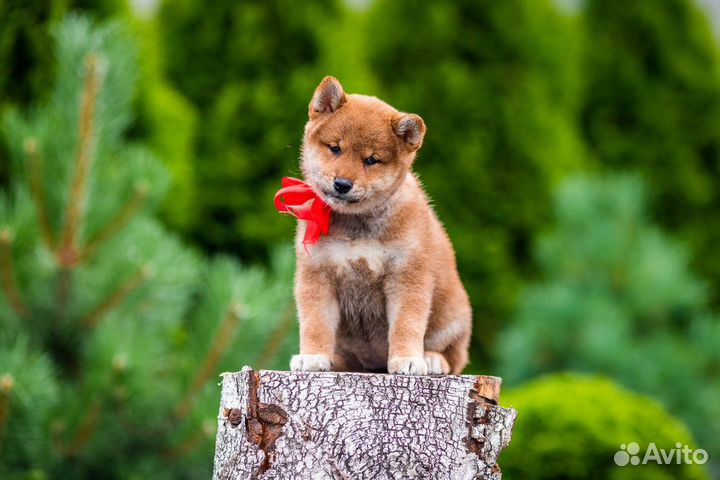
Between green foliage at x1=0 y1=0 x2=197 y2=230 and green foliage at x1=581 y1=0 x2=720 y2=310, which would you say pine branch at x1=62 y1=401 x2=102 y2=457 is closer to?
green foliage at x1=0 y1=0 x2=197 y2=230

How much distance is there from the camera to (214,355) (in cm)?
592

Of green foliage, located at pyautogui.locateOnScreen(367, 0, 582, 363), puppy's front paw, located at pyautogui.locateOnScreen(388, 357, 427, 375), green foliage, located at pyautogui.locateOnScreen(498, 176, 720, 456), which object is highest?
green foliage, located at pyautogui.locateOnScreen(367, 0, 582, 363)

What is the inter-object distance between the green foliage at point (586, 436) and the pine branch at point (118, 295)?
8.61 feet

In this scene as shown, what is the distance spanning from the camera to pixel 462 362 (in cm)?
435

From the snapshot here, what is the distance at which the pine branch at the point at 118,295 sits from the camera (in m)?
5.89

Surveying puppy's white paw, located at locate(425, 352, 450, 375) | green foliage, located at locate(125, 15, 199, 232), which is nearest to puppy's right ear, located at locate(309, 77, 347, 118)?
puppy's white paw, located at locate(425, 352, 450, 375)

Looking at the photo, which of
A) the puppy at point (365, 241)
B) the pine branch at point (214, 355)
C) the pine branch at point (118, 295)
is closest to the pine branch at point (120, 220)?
the pine branch at point (118, 295)

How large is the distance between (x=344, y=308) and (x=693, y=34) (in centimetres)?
955

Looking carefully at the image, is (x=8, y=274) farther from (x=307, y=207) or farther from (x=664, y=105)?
(x=664, y=105)

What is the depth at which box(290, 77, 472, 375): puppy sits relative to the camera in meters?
3.76

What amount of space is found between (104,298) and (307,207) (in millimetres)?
2527

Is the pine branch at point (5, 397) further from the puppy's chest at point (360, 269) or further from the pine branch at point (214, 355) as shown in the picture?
the puppy's chest at point (360, 269)

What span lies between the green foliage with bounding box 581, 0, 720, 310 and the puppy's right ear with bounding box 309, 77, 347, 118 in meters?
8.62

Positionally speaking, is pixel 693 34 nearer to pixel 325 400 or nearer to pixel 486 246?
pixel 486 246
